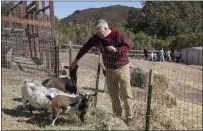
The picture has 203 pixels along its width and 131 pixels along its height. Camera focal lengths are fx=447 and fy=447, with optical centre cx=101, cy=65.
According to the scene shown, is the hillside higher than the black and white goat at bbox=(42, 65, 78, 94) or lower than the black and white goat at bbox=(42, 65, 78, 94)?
higher

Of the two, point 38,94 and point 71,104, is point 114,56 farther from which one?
point 38,94

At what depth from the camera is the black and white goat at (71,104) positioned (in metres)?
6.94

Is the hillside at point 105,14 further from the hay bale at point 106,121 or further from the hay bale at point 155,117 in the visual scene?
the hay bale at point 106,121

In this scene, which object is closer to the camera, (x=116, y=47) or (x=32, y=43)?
(x=116, y=47)

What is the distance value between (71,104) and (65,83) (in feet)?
3.82

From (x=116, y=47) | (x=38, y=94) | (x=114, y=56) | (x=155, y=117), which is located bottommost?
(x=155, y=117)

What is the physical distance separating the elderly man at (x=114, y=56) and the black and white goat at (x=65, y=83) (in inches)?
28.7

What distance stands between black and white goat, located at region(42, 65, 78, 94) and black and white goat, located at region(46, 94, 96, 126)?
0.86m

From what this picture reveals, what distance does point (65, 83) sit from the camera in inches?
319

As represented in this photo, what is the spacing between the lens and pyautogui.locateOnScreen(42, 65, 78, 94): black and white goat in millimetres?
7945

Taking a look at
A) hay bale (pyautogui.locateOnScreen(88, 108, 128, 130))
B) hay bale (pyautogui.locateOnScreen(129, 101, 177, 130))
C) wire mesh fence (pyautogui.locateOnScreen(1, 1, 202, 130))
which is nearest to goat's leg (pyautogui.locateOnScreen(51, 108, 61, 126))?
hay bale (pyautogui.locateOnScreen(88, 108, 128, 130))

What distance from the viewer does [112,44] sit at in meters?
7.18

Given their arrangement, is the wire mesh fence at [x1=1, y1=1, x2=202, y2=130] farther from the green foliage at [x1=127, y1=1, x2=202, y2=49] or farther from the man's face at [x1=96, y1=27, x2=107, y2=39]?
the green foliage at [x1=127, y1=1, x2=202, y2=49]

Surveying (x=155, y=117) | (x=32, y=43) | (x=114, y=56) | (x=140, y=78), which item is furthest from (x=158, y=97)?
(x=114, y=56)
